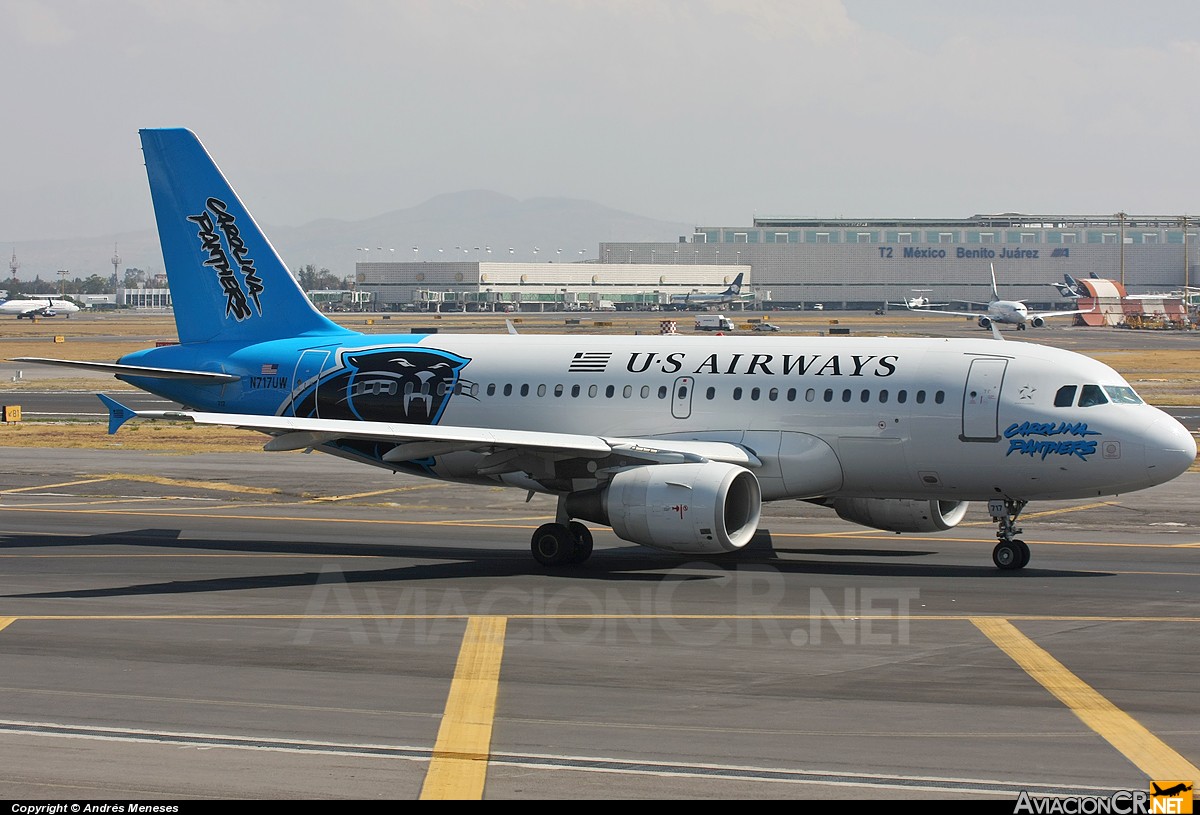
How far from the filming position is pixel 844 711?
17984mm

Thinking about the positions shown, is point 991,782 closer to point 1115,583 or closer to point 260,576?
point 1115,583

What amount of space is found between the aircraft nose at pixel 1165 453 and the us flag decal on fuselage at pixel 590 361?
38.2ft

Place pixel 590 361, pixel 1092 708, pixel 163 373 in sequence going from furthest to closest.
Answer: pixel 163 373, pixel 590 361, pixel 1092 708

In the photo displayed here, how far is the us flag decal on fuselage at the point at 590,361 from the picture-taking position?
32844mm

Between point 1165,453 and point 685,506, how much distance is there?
9.28 m

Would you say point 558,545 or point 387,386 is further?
point 387,386

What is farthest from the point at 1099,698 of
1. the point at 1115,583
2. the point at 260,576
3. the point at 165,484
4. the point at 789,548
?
the point at 165,484

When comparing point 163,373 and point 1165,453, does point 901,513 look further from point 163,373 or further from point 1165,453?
point 163,373

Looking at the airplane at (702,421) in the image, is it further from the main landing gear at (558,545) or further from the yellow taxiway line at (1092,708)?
the yellow taxiway line at (1092,708)

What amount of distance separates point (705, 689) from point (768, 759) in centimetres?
341

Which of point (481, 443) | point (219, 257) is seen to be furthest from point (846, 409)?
point (219, 257)

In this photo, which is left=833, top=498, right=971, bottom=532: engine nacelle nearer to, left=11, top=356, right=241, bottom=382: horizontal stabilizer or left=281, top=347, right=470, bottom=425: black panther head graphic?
left=281, top=347, right=470, bottom=425: black panther head graphic

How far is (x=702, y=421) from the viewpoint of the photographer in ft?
102

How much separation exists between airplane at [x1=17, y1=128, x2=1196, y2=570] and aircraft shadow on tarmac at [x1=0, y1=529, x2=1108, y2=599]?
679 mm
